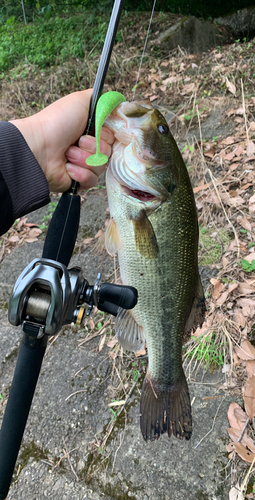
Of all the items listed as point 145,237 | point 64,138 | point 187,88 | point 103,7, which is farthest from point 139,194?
point 103,7

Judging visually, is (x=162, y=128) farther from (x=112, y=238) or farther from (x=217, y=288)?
(x=217, y=288)

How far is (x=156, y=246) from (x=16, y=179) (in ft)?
2.64

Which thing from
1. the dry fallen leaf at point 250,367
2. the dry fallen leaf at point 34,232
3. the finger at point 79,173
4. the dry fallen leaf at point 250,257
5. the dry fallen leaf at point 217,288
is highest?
the finger at point 79,173

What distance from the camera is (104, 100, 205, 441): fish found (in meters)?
1.53

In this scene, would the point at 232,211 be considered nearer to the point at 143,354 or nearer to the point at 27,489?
the point at 143,354

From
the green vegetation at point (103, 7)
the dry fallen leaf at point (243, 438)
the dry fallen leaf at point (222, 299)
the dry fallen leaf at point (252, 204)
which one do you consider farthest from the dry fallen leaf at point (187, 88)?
the green vegetation at point (103, 7)

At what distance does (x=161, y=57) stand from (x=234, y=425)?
23.3 ft

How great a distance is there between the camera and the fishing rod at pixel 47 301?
1014 mm

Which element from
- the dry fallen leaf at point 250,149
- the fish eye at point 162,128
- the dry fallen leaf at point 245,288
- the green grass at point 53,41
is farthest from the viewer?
the green grass at point 53,41

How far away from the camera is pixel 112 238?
1.64m

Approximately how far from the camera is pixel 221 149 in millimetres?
3781

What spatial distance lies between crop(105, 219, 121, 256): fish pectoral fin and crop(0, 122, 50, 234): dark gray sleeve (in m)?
0.38

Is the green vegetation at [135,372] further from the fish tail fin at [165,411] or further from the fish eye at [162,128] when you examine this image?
the fish eye at [162,128]

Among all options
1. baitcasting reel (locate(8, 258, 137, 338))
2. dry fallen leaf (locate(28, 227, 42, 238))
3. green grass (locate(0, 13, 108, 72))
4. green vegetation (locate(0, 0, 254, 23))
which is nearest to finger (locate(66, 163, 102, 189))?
baitcasting reel (locate(8, 258, 137, 338))
